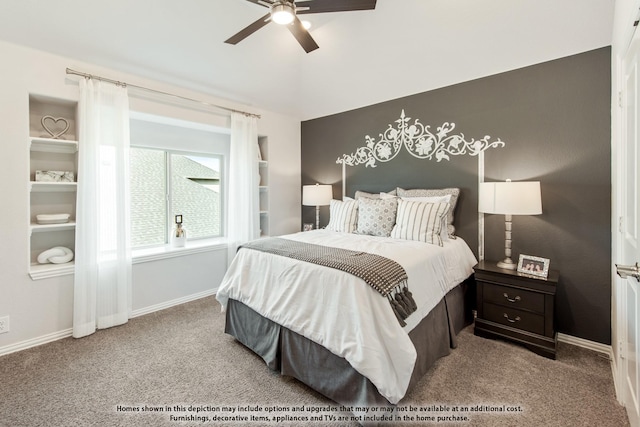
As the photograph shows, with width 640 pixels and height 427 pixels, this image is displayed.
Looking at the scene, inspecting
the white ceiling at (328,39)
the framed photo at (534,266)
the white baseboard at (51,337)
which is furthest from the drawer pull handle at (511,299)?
the white baseboard at (51,337)

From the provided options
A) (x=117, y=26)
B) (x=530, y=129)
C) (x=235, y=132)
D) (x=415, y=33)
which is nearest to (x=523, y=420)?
(x=530, y=129)

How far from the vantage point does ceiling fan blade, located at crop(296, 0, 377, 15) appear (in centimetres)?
185

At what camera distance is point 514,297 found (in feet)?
7.59

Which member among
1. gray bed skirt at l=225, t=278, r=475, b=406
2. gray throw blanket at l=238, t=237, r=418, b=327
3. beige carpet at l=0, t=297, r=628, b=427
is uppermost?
gray throw blanket at l=238, t=237, r=418, b=327

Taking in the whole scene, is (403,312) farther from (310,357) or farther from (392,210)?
(392,210)

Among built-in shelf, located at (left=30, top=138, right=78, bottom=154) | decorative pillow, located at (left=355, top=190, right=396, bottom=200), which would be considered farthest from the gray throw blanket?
built-in shelf, located at (left=30, top=138, right=78, bottom=154)

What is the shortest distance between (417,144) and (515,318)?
199cm

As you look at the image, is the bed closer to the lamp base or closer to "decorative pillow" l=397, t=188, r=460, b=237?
"decorative pillow" l=397, t=188, r=460, b=237

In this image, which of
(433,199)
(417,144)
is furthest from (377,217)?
(417,144)

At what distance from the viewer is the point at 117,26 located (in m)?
2.43

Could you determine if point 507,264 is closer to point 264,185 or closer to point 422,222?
point 422,222

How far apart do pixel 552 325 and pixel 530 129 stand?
66.0 inches

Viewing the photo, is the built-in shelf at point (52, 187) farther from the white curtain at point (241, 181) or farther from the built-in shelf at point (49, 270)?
the white curtain at point (241, 181)

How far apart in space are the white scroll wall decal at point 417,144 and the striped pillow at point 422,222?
76 cm
